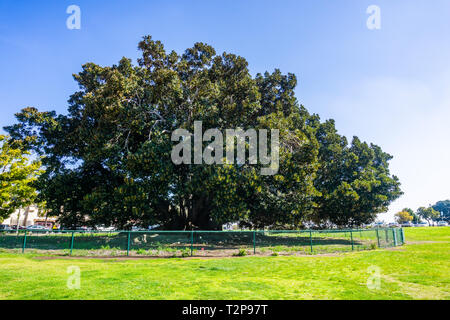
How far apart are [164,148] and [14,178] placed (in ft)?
73.1

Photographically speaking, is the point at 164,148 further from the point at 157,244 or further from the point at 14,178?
the point at 14,178

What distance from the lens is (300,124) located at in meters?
29.7

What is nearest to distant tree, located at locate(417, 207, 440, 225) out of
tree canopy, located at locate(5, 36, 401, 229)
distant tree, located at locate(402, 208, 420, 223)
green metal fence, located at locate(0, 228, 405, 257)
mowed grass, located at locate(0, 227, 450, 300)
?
distant tree, located at locate(402, 208, 420, 223)

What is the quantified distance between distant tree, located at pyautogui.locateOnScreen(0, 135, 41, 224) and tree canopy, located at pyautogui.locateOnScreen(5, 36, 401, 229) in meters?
7.91

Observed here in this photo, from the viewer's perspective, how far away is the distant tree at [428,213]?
143m

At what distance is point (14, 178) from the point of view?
31203 mm

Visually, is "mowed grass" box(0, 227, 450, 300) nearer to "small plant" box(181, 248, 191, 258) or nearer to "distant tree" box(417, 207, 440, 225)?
"small plant" box(181, 248, 191, 258)

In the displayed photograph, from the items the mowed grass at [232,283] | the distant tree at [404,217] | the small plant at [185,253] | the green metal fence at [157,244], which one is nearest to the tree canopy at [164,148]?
the green metal fence at [157,244]

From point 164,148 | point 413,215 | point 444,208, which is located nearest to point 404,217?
point 413,215

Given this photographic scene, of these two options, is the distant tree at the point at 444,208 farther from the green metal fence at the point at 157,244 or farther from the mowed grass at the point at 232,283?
the mowed grass at the point at 232,283

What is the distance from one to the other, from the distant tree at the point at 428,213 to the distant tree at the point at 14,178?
174448 mm
